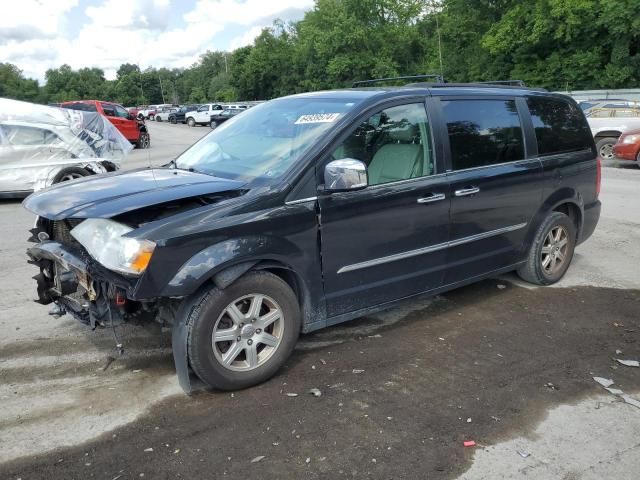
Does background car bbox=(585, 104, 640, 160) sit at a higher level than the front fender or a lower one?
higher

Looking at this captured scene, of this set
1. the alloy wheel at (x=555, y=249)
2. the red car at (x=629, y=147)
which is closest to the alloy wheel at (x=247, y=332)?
the alloy wheel at (x=555, y=249)

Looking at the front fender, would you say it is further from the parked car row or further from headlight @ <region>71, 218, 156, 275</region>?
the parked car row

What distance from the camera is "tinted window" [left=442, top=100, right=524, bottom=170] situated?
4398mm

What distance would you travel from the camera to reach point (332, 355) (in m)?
4.02

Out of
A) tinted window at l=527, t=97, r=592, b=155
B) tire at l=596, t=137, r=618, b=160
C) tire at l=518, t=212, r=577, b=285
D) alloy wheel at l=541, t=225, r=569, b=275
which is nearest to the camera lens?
tinted window at l=527, t=97, r=592, b=155

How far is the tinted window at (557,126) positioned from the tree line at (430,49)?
3330 centimetres

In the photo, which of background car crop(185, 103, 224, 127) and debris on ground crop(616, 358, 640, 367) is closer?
debris on ground crop(616, 358, 640, 367)

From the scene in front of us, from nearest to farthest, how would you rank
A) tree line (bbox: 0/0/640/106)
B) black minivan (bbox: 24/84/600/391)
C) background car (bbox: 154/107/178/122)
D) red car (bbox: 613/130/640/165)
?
black minivan (bbox: 24/84/600/391) < red car (bbox: 613/130/640/165) < tree line (bbox: 0/0/640/106) < background car (bbox: 154/107/178/122)

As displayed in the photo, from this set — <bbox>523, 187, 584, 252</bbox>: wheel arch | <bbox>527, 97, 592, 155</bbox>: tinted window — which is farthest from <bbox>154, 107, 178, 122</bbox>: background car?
<bbox>523, 187, 584, 252</bbox>: wheel arch

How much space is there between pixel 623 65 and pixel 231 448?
40350mm

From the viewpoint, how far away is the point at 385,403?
11.1 ft

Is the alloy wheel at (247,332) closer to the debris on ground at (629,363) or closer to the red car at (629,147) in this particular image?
the debris on ground at (629,363)

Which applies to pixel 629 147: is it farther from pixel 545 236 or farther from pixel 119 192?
pixel 119 192

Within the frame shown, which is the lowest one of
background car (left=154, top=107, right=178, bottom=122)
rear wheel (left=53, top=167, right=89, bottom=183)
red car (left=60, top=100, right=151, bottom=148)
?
rear wheel (left=53, top=167, right=89, bottom=183)
